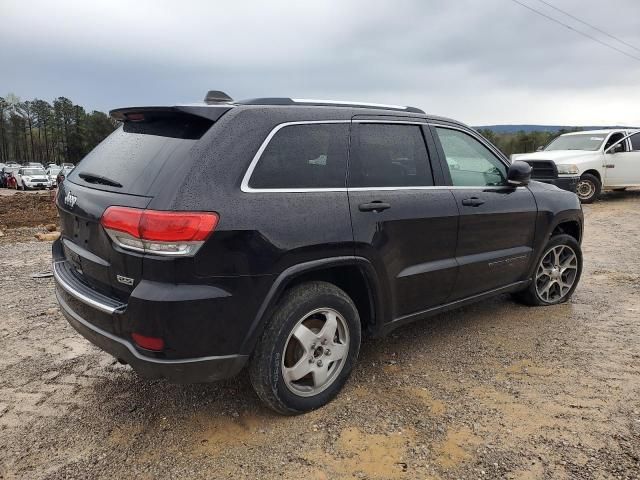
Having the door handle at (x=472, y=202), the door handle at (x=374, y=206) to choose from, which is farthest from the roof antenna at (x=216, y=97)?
the door handle at (x=472, y=202)

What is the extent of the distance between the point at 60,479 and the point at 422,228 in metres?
2.50

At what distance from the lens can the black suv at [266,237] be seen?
2428 millimetres

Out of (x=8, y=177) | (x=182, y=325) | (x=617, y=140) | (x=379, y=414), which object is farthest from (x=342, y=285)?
(x=8, y=177)

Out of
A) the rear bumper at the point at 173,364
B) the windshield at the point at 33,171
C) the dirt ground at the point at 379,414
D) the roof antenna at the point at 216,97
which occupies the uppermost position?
the roof antenna at the point at 216,97

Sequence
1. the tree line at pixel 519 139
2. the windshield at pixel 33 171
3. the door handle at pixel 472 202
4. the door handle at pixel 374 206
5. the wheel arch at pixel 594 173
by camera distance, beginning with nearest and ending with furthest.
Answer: the door handle at pixel 374 206, the door handle at pixel 472 202, the wheel arch at pixel 594 173, the windshield at pixel 33 171, the tree line at pixel 519 139

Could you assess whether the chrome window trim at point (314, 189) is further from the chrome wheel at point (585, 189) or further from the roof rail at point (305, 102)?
the chrome wheel at point (585, 189)

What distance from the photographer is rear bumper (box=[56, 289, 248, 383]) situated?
Result: 248cm

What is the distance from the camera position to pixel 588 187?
1293 centimetres

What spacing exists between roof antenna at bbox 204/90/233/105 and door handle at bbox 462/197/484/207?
6.04 feet

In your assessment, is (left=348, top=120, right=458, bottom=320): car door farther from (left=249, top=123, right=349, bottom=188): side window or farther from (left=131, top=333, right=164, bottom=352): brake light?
(left=131, top=333, right=164, bottom=352): brake light

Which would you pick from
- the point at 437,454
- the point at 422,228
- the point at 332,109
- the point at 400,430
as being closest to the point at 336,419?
the point at 400,430

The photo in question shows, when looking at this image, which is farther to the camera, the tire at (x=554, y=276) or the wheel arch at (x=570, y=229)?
the wheel arch at (x=570, y=229)

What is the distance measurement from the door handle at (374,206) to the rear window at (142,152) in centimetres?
101

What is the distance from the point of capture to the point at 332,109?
3166 mm
